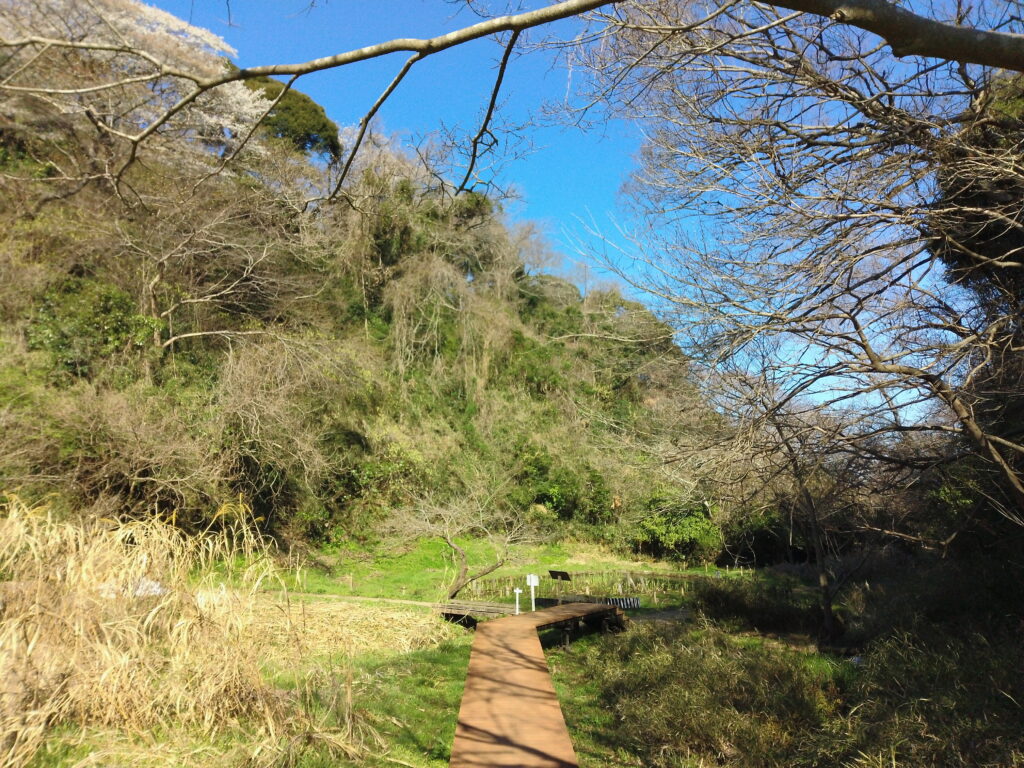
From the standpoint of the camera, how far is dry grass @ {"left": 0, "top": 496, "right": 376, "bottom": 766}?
3.56 metres

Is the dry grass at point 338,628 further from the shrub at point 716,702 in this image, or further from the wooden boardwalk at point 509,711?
the shrub at point 716,702

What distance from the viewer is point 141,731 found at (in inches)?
140

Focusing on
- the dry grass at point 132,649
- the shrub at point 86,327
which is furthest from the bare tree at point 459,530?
the dry grass at point 132,649

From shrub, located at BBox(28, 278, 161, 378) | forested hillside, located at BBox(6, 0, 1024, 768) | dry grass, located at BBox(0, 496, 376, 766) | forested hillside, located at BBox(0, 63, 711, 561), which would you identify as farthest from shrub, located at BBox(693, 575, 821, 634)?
shrub, located at BBox(28, 278, 161, 378)

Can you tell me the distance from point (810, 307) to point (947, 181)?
1369mm

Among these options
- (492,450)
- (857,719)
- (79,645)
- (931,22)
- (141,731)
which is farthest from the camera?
(492,450)

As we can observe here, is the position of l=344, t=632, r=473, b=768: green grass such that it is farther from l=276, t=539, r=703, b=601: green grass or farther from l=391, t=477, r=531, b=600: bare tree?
l=276, t=539, r=703, b=601: green grass

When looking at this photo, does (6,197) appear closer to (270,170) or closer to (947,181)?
(270,170)

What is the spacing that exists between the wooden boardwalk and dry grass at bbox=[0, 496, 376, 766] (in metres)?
0.79

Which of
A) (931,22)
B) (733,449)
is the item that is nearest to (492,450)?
(733,449)

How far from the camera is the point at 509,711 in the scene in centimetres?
476

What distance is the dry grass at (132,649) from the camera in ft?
11.7

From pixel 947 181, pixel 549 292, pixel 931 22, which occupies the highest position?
pixel 549 292

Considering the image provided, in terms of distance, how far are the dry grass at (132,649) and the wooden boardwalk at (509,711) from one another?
0.79 metres
